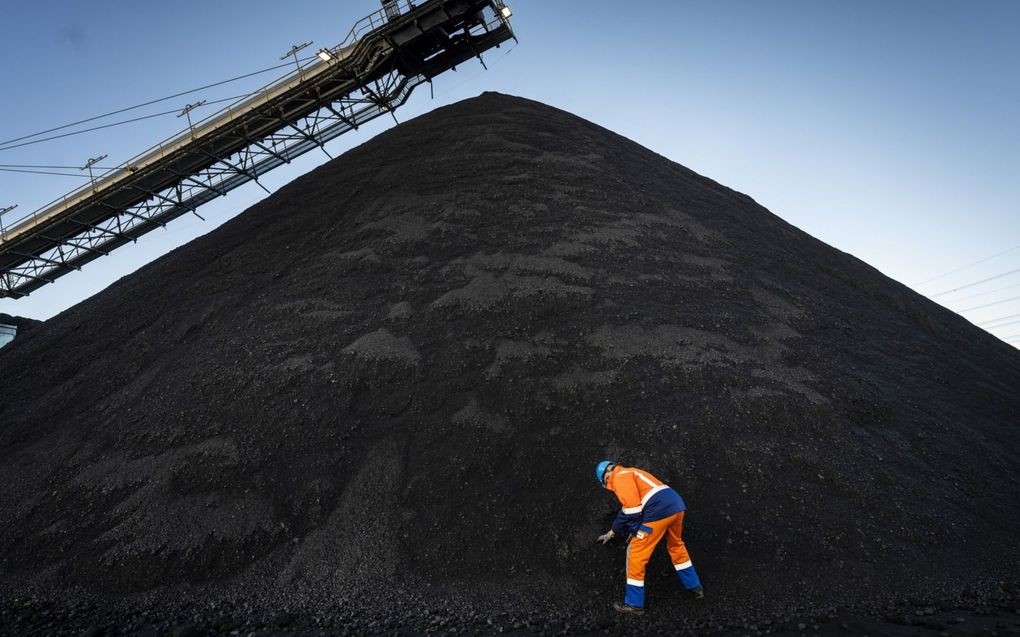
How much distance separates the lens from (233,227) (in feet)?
41.5

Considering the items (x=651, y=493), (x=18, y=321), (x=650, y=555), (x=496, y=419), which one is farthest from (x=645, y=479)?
(x=18, y=321)

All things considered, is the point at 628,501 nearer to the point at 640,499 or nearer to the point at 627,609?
the point at 640,499

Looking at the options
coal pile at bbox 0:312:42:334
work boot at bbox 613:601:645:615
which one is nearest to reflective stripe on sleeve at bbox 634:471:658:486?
work boot at bbox 613:601:645:615

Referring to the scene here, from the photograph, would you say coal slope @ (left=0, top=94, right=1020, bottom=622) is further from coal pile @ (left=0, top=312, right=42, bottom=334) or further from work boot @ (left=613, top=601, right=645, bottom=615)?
coal pile @ (left=0, top=312, right=42, bottom=334)

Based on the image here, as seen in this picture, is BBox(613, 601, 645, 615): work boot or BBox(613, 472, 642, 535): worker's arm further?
BBox(613, 472, 642, 535): worker's arm

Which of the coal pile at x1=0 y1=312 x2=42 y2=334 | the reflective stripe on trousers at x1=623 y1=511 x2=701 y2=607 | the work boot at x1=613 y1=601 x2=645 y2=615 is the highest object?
the coal pile at x1=0 y1=312 x2=42 y2=334

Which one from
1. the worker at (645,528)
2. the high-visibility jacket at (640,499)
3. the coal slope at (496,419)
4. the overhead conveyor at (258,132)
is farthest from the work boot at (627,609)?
the overhead conveyor at (258,132)

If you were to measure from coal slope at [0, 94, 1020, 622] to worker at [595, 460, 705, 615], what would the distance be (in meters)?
0.24

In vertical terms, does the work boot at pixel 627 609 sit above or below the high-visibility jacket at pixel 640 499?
below

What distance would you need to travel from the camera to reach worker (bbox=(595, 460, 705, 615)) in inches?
191

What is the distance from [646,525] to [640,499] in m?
0.23

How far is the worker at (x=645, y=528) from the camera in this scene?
4852 millimetres

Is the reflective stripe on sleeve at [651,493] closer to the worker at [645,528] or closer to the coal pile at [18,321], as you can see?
the worker at [645,528]

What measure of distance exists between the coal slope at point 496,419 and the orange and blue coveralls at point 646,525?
0.94 ft
